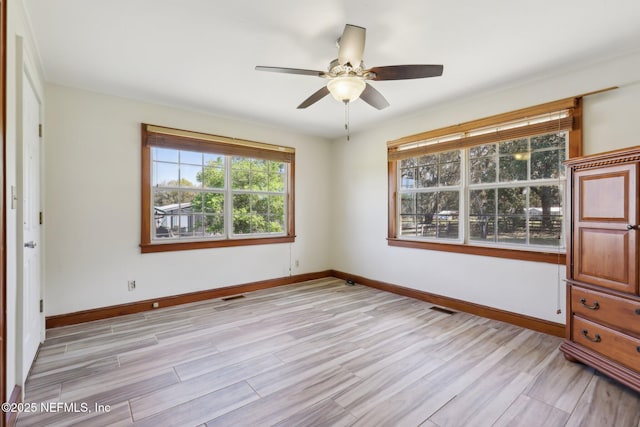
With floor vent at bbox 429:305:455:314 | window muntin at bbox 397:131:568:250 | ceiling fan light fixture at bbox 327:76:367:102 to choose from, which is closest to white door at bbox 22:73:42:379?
ceiling fan light fixture at bbox 327:76:367:102

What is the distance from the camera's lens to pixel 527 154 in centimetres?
312

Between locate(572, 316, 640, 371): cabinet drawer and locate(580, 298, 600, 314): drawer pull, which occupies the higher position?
locate(580, 298, 600, 314): drawer pull

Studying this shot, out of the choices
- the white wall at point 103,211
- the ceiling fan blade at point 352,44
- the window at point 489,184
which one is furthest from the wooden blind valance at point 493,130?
the white wall at point 103,211

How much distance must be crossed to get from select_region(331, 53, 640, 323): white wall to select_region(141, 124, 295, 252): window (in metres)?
1.05

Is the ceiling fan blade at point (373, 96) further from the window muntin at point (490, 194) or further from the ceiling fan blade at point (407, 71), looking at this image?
the window muntin at point (490, 194)

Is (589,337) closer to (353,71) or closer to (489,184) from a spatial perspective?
(489,184)

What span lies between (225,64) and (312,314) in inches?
108

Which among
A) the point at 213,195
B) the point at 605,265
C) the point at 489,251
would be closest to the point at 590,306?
the point at 605,265

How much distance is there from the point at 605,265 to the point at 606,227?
0.90ft

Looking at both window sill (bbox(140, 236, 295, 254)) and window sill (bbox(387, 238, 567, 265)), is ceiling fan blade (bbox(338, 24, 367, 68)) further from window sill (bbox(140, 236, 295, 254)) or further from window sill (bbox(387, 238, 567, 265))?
window sill (bbox(140, 236, 295, 254))

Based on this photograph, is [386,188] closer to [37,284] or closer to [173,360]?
[173,360]

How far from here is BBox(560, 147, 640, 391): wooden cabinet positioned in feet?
6.50

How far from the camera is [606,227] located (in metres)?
2.15

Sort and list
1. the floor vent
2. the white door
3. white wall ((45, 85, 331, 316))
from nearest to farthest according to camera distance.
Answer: the white door < white wall ((45, 85, 331, 316)) < the floor vent
